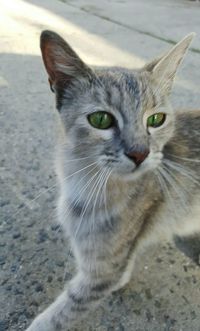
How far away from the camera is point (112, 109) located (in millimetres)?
1474

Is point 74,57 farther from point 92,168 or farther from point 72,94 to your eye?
point 92,168

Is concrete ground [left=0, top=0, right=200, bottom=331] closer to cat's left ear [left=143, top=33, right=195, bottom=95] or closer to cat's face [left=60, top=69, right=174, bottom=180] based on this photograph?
cat's face [left=60, top=69, right=174, bottom=180]

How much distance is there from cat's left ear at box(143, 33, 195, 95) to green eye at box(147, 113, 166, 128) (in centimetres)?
11

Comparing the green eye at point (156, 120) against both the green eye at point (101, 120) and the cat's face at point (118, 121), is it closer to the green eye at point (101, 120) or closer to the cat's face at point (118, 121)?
the cat's face at point (118, 121)

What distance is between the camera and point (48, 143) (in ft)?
8.59

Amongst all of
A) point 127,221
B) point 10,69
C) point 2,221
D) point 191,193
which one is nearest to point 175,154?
point 191,193

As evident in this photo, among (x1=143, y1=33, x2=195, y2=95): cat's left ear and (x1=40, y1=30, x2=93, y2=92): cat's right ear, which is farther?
(x1=143, y1=33, x2=195, y2=95): cat's left ear

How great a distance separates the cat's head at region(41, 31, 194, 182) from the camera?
144cm

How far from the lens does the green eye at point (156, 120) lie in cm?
154

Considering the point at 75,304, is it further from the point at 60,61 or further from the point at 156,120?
the point at 60,61

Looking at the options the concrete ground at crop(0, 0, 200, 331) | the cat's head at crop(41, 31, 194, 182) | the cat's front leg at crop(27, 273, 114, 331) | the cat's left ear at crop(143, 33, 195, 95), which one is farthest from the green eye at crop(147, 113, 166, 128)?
the cat's front leg at crop(27, 273, 114, 331)

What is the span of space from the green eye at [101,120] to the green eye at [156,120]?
153 mm

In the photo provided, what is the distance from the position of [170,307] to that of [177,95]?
174 centimetres

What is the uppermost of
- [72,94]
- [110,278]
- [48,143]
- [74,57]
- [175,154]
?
[74,57]
